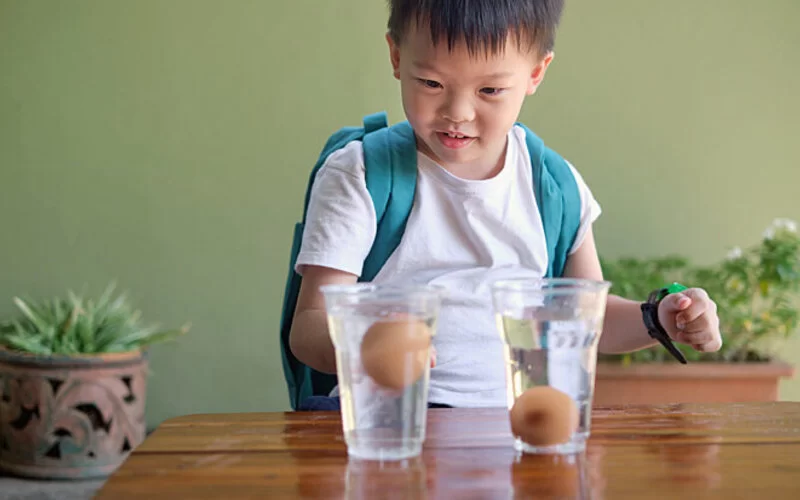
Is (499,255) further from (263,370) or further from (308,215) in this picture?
(263,370)

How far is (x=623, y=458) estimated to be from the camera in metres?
0.74

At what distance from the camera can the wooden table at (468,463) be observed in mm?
653

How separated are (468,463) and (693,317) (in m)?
0.37

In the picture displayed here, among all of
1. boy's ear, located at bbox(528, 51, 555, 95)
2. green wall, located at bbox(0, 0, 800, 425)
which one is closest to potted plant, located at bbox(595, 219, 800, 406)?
green wall, located at bbox(0, 0, 800, 425)

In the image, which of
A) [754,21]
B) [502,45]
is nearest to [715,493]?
[502,45]

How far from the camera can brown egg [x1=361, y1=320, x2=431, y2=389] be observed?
70cm

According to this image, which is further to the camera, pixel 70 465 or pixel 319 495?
pixel 70 465

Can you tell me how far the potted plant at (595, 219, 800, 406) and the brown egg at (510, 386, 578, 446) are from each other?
1.77 meters

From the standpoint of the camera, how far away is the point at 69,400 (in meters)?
2.65

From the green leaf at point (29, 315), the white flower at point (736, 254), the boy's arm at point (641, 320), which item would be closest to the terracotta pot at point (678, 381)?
the white flower at point (736, 254)

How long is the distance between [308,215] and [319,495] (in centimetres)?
70

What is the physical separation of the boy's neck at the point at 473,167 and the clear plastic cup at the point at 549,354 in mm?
618

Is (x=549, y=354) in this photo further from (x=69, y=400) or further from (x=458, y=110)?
(x=69, y=400)

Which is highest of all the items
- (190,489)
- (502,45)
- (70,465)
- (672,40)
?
(672,40)
